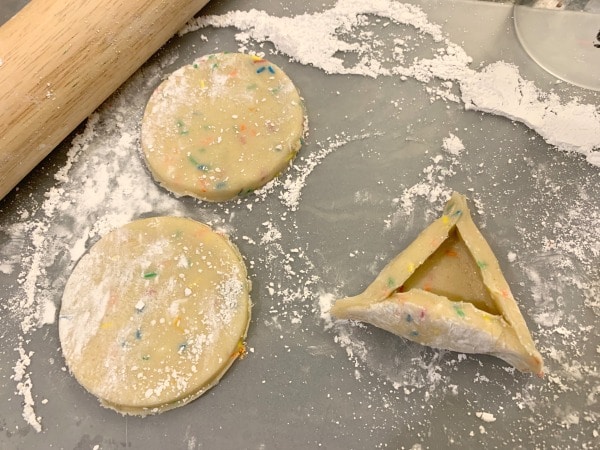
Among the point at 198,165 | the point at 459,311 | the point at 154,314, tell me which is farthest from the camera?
the point at 198,165

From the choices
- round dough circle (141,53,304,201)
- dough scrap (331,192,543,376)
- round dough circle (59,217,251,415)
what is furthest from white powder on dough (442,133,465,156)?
round dough circle (59,217,251,415)

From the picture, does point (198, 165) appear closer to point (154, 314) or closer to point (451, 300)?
point (154, 314)

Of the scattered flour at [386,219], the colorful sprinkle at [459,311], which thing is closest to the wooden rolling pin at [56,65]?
the scattered flour at [386,219]

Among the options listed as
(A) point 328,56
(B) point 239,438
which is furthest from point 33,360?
(A) point 328,56

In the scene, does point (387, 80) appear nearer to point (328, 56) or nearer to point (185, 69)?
point (328, 56)

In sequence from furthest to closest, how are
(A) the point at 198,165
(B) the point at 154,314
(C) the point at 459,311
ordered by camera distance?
1. (A) the point at 198,165
2. (B) the point at 154,314
3. (C) the point at 459,311

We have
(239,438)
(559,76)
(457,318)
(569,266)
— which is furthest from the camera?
(559,76)

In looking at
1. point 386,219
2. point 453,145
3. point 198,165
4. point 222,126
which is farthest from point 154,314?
point 453,145
